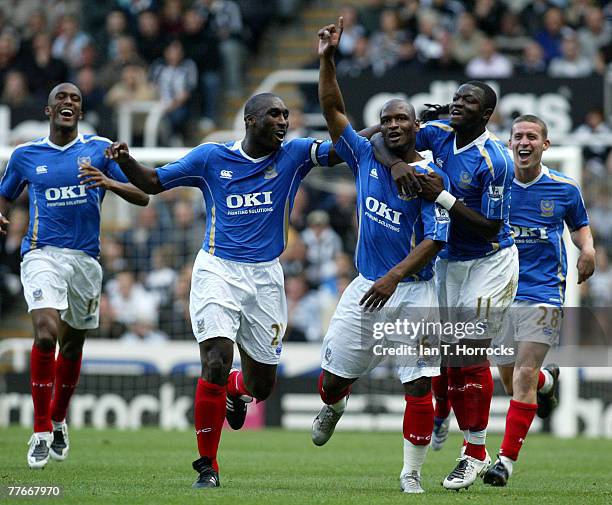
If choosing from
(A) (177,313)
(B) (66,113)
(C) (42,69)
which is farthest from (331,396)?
(C) (42,69)

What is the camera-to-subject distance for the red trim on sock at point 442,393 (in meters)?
10.8

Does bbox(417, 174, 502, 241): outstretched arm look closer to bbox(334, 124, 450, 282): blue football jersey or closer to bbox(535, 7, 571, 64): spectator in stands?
bbox(334, 124, 450, 282): blue football jersey

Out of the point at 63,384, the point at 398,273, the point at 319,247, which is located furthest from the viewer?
the point at 319,247

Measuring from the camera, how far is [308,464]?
11398 mm

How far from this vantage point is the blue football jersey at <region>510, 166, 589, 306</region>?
10258 mm

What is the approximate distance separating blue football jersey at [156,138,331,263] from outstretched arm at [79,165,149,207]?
1.21ft

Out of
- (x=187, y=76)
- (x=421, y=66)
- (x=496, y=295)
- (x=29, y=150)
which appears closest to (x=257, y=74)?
(x=187, y=76)

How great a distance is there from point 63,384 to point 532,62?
1080 centimetres

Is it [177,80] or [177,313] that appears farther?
[177,80]

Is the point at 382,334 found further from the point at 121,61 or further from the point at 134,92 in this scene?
the point at 121,61

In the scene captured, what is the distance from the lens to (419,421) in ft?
28.8

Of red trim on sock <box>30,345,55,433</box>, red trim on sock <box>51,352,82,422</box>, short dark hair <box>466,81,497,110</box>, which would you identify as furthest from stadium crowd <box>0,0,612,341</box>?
short dark hair <box>466,81,497,110</box>

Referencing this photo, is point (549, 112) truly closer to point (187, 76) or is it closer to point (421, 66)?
point (421, 66)

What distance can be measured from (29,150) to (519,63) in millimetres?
11154
